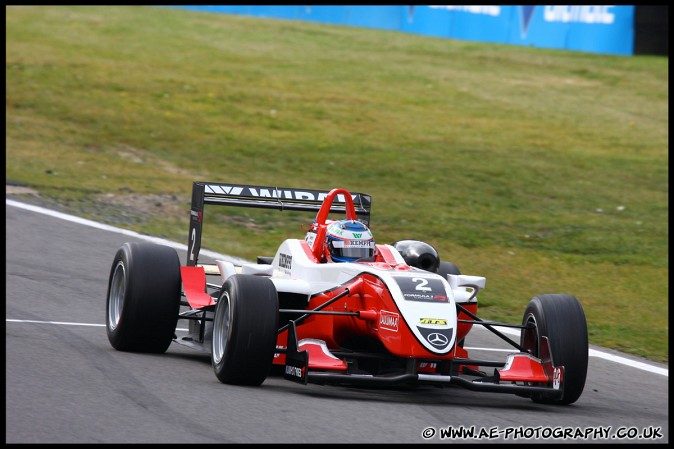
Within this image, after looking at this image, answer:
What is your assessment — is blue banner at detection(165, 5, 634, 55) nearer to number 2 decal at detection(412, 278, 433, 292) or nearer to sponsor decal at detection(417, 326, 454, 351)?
number 2 decal at detection(412, 278, 433, 292)

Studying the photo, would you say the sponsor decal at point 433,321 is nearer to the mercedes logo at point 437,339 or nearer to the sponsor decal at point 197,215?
the mercedes logo at point 437,339

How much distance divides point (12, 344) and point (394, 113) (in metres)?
18.0

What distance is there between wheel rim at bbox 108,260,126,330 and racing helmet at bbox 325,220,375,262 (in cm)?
171

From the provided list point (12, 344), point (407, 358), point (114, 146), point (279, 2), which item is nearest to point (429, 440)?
point (407, 358)

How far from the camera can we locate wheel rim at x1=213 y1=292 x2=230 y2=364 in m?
8.13

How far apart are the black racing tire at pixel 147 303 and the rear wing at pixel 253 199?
1.02m

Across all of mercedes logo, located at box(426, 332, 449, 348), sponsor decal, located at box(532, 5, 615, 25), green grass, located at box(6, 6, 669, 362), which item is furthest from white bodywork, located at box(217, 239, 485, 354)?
sponsor decal, located at box(532, 5, 615, 25)

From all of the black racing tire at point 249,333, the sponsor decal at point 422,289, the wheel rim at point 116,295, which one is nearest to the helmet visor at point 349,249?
the sponsor decal at point 422,289

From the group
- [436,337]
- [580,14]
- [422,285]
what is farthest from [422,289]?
[580,14]

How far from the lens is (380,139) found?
2305 centimetres

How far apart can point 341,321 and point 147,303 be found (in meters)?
1.54

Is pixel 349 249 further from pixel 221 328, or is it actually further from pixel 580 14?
pixel 580 14

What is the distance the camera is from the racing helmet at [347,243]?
8.91 meters
